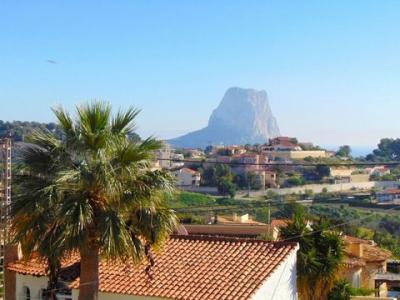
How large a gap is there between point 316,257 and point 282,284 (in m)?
3.43

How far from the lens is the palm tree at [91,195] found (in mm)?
11367

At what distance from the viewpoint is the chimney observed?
17156mm

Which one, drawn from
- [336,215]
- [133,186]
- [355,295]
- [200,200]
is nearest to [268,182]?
[200,200]

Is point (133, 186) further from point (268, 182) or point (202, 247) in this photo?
point (268, 182)

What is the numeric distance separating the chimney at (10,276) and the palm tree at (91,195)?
17.7 feet

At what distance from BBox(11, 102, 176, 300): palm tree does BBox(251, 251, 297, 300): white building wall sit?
341 centimetres

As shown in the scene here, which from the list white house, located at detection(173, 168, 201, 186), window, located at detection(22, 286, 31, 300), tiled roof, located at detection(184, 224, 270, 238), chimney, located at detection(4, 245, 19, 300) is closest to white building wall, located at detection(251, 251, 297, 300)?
window, located at detection(22, 286, 31, 300)

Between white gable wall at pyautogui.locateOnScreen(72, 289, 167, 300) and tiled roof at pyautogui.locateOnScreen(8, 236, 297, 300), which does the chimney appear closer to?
tiled roof at pyautogui.locateOnScreen(8, 236, 297, 300)

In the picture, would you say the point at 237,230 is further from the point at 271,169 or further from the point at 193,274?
the point at 271,169

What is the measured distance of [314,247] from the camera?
1903cm

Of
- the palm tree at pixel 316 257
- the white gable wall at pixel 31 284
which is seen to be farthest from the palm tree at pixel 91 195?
the palm tree at pixel 316 257

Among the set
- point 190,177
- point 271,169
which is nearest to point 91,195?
point 190,177

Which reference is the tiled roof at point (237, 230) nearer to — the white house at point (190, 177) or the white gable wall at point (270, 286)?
the white gable wall at point (270, 286)

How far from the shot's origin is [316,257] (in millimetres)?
→ 18641
